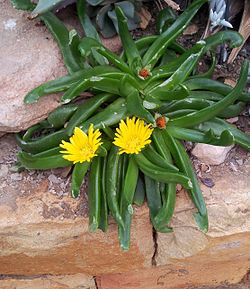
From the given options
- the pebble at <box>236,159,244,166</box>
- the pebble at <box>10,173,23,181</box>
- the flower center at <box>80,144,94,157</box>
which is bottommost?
the pebble at <box>236,159,244,166</box>

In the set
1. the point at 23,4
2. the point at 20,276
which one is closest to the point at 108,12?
the point at 23,4

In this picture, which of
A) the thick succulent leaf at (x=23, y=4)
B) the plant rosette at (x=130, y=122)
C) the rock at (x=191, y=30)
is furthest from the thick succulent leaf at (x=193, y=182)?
the thick succulent leaf at (x=23, y=4)

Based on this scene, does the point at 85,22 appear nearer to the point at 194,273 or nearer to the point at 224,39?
the point at 224,39

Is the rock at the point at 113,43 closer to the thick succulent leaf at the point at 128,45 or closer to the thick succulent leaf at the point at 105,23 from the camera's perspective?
the thick succulent leaf at the point at 105,23

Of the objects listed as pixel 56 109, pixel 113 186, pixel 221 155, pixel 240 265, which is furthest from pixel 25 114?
Answer: pixel 240 265

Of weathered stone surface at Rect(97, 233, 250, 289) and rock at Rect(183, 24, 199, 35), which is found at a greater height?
rock at Rect(183, 24, 199, 35)

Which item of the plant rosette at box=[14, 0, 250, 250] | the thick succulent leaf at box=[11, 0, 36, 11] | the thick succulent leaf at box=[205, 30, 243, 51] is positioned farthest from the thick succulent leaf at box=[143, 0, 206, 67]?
the thick succulent leaf at box=[11, 0, 36, 11]

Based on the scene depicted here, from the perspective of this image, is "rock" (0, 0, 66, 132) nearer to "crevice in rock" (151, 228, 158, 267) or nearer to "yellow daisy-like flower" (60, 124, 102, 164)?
"yellow daisy-like flower" (60, 124, 102, 164)
